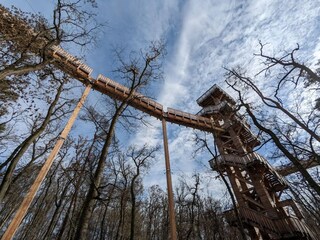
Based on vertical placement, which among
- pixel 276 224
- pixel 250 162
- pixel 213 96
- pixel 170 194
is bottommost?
pixel 276 224

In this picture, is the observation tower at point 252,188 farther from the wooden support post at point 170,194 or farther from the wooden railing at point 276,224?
the wooden support post at point 170,194

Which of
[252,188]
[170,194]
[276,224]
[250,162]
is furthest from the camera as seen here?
[252,188]

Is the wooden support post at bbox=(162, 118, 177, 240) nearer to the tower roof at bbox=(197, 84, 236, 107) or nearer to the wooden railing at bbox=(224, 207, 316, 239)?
the wooden railing at bbox=(224, 207, 316, 239)

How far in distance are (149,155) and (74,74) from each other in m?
7.80

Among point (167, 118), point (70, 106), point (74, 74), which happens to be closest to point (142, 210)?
point (167, 118)

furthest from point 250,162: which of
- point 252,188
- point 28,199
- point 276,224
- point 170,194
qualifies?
point 28,199

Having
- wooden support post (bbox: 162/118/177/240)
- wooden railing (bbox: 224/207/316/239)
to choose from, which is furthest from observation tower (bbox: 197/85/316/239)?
wooden support post (bbox: 162/118/177/240)

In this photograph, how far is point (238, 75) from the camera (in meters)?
11.0

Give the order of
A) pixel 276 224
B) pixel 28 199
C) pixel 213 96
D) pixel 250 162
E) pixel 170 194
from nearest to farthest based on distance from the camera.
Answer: pixel 28 199 → pixel 170 194 → pixel 276 224 → pixel 250 162 → pixel 213 96

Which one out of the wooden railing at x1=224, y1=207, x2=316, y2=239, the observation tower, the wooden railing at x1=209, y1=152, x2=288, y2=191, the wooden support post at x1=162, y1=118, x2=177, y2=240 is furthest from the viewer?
the wooden railing at x1=209, y1=152, x2=288, y2=191

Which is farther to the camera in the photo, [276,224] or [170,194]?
[276,224]

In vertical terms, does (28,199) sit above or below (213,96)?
below

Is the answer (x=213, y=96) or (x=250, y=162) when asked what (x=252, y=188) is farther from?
(x=213, y=96)

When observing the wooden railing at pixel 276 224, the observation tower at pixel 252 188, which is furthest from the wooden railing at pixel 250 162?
the wooden railing at pixel 276 224
